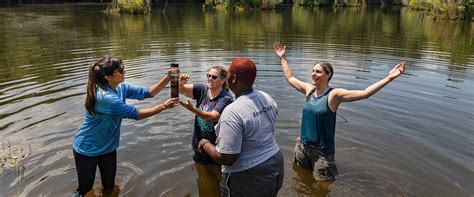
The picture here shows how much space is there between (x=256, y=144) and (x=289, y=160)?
3.81 m

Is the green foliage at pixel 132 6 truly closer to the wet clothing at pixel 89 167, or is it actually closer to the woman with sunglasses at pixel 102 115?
the woman with sunglasses at pixel 102 115

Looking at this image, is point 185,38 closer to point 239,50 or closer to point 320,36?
point 239,50

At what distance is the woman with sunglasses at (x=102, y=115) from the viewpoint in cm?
464

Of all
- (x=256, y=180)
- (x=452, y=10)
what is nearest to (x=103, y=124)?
(x=256, y=180)

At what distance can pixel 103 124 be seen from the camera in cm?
482

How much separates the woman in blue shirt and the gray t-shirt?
1898 millimetres

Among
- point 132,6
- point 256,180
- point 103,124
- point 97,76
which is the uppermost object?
point 132,6

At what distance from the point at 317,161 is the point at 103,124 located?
344 cm

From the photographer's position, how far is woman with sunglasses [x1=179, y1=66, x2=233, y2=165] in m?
5.29

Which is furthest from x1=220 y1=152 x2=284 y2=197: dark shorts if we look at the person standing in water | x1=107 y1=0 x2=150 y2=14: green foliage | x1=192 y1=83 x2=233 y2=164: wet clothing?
x1=107 y1=0 x2=150 y2=14: green foliage

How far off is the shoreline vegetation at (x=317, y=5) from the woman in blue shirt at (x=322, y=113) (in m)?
45.1

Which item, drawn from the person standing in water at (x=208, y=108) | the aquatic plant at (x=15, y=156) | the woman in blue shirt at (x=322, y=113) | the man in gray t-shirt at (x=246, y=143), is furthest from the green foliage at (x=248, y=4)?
the man in gray t-shirt at (x=246, y=143)

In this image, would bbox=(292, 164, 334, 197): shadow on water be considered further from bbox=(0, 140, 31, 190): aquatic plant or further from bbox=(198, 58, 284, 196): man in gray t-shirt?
bbox=(0, 140, 31, 190): aquatic plant

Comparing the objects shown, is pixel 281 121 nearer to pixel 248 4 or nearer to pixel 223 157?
pixel 223 157
